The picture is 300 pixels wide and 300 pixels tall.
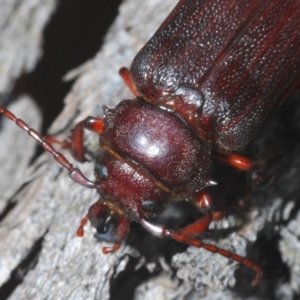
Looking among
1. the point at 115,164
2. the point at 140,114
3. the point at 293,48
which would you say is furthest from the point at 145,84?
the point at 293,48

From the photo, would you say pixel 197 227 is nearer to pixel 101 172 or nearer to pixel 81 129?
pixel 101 172

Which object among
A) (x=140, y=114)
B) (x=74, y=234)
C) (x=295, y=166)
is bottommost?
(x=295, y=166)

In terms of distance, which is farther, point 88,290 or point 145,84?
point 145,84

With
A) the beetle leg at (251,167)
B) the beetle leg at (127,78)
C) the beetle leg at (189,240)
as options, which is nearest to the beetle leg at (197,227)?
the beetle leg at (189,240)

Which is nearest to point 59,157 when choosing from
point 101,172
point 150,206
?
point 101,172

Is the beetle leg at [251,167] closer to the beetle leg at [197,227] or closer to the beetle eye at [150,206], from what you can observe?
the beetle leg at [197,227]

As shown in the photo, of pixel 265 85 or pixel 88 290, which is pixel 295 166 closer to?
pixel 265 85
